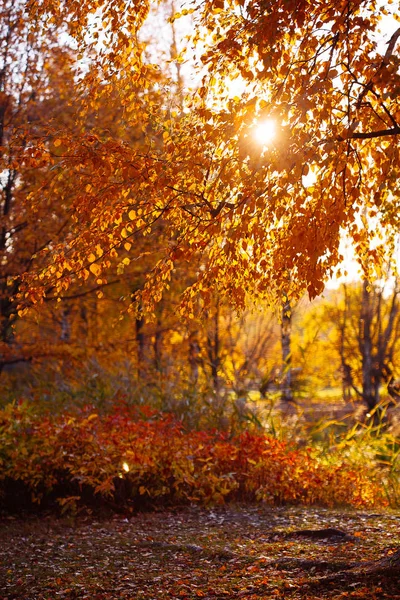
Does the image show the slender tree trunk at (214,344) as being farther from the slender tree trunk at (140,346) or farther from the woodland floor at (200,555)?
the woodland floor at (200,555)

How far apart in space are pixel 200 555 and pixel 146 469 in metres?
1.86

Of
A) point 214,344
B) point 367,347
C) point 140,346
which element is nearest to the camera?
point 214,344

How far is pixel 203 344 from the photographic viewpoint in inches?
575

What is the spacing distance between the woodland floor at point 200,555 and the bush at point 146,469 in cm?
30

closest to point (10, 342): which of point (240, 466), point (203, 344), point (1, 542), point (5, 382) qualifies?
point (5, 382)

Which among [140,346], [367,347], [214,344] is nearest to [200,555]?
[214,344]

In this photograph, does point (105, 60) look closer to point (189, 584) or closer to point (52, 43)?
point (189, 584)

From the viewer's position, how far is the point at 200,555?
525 centimetres

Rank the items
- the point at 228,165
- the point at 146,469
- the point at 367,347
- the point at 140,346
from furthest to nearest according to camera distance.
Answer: the point at 140,346, the point at 367,347, the point at 146,469, the point at 228,165

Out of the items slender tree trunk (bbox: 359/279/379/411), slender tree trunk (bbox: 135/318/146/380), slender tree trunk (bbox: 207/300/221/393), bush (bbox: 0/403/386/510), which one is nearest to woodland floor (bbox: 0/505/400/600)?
bush (bbox: 0/403/386/510)

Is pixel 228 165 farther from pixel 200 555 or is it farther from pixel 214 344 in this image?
pixel 214 344

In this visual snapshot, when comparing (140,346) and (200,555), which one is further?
(140,346)

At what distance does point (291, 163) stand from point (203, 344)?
10807 mm

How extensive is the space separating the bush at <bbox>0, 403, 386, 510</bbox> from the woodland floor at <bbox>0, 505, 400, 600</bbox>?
304 mm
